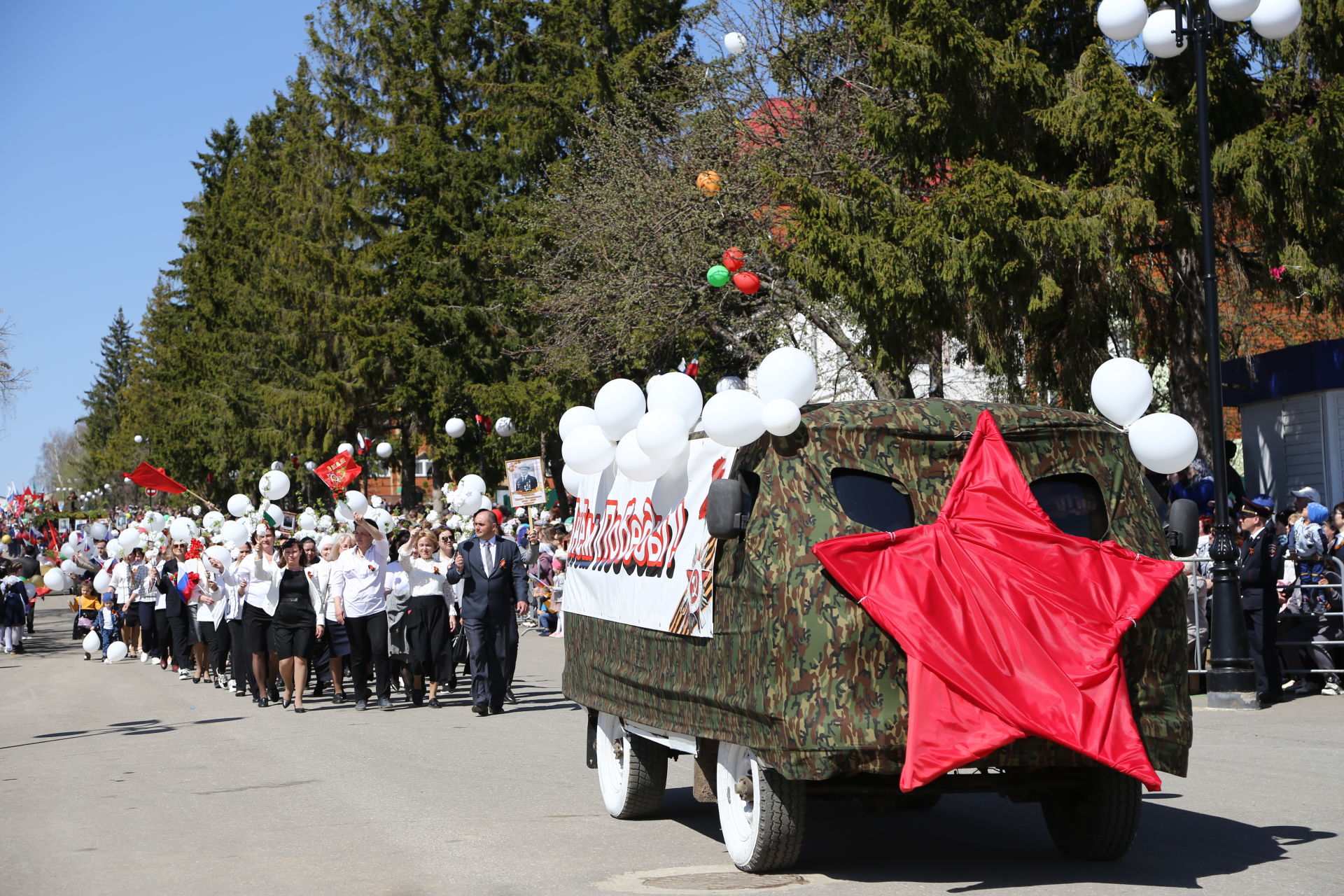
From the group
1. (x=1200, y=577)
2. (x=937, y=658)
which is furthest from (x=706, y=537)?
(x=1200, y=577)

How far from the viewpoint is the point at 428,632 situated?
16844 millimetres

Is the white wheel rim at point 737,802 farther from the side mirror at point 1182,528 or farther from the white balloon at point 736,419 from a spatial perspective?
the side mirror at point 1182,528

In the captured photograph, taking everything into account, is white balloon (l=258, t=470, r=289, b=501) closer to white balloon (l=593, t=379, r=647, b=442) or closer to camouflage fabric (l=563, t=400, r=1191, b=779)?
white balloon (l=593, t=379, r=647, b=442)

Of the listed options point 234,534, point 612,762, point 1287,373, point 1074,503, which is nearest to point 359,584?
point 234,534

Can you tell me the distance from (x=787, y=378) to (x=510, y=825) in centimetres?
337

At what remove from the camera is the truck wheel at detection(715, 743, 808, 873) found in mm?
7074

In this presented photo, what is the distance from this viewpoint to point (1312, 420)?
65.1ft

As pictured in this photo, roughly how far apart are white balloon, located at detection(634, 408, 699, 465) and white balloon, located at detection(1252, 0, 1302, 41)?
8300 millimetres

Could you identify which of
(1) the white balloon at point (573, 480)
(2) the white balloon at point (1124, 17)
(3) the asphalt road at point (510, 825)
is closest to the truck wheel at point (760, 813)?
(3) the asphalt road at point (510, 825)

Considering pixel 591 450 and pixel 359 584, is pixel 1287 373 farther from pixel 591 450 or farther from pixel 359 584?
pixel 591 450

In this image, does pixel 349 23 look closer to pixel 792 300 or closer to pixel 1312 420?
pixel 792 300

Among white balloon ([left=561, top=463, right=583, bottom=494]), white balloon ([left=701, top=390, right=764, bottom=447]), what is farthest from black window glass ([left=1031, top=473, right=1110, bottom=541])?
white balloon ([left=561, top=463, right=583, bottom=494])

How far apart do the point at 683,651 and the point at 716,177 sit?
21353mm

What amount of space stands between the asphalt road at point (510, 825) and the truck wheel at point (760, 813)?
0.46 ft
